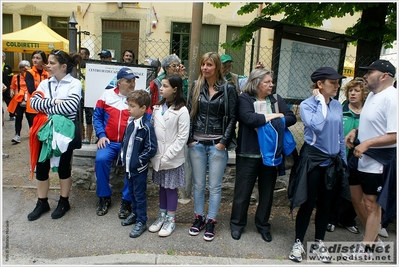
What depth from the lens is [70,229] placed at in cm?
351

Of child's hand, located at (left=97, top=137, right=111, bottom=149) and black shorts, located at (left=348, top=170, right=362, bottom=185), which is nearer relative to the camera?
black shorts, located at (left=348, top=170, right=362, bottom=185)

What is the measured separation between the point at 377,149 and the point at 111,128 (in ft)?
9.44

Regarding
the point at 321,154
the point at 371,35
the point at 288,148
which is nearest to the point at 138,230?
the point at 288,148

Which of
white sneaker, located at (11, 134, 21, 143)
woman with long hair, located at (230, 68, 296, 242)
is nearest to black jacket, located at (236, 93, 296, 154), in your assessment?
woman with long hair, located at (230, 68, 296, 242)

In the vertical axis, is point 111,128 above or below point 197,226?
above

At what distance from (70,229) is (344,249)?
296 cm

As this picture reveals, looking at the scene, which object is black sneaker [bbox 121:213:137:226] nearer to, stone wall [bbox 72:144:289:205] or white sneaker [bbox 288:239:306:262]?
stone wall [bbox 72:144:289:205]

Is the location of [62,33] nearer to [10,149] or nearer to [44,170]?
[10,149]

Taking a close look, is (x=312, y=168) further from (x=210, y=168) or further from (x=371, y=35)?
(x=371, y=35)

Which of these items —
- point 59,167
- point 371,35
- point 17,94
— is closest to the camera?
point 59,167

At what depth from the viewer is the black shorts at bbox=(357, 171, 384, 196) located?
3.14 meters

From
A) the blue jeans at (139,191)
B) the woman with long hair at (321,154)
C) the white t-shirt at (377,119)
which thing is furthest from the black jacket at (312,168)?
the blue jeans at (139,191)

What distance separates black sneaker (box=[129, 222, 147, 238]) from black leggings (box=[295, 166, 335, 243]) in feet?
5.32

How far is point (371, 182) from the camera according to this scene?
318 centimetres
